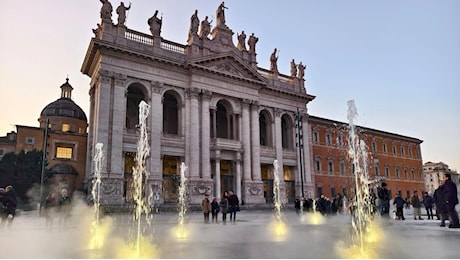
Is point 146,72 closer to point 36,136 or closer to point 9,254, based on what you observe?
point 36,136

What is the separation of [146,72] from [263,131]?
16512 millimetres

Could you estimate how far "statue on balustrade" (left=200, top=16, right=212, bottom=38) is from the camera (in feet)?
113

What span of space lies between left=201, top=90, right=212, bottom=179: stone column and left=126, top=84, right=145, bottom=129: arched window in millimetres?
5874

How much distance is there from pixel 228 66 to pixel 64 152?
18540 mm

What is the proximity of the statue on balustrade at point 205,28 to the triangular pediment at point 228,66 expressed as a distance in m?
2.63

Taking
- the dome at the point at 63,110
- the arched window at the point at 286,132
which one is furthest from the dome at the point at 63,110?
the arched window at the point at 286,132

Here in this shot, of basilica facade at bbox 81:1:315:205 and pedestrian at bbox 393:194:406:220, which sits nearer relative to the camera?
pedestrian at bbox 393:194:406:220

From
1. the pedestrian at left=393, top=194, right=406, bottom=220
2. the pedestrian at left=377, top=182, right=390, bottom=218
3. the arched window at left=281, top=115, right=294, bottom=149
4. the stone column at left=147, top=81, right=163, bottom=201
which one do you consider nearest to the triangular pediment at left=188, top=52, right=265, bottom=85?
the stone column at left=147, top=81, right=163, bottom=201

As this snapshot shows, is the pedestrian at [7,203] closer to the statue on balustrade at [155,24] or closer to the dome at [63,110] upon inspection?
the statue on balustrade at [155,24]

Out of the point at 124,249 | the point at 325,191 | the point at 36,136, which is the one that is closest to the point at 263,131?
the point at 325,191

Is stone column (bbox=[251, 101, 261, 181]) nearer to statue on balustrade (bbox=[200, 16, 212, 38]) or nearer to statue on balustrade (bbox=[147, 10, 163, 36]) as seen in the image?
statue on balustrade (bbox=[200, 16, 212, 38])

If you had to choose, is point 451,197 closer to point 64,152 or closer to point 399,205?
point 399,205

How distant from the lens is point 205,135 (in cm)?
3225

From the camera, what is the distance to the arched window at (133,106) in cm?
3347
